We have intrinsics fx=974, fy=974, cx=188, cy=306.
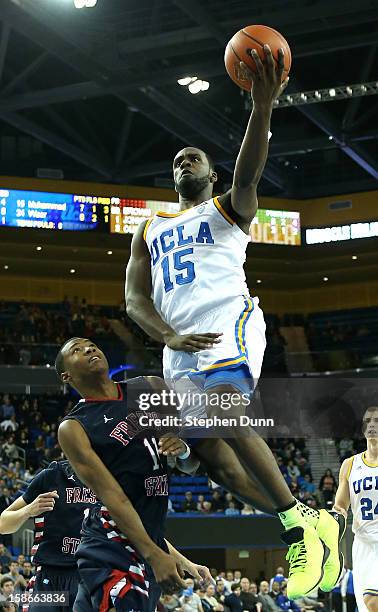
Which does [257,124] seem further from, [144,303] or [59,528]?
[59,528]

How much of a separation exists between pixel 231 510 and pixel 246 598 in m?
3.90

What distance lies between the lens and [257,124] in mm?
4883

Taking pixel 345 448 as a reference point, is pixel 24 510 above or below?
below

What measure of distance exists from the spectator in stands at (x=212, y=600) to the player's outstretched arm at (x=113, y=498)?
11744 millimetres

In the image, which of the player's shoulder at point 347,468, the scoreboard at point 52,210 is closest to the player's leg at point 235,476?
the player's shoulder at point 347,468

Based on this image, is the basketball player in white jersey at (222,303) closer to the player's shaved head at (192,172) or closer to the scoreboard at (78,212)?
the player's shaved head at (192,172)

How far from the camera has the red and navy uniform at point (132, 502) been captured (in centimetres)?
481

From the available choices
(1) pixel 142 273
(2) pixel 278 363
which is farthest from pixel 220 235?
(2) pixel 278 363

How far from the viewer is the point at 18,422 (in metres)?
24.8

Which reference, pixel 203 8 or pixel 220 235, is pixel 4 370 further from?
pixel 220 235

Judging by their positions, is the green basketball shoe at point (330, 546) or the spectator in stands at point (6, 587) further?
the spectator in stands at point (6, 587)

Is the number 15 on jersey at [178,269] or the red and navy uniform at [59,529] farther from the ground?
the number 15 on jersey at [178,269]

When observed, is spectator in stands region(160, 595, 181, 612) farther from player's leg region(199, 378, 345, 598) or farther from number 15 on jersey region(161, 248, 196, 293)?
number 15 on jersey region(161, 248, 196, 293)

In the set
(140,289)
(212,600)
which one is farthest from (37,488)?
(212,600)
